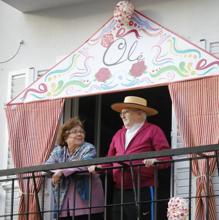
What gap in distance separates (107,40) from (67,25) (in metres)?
0.75

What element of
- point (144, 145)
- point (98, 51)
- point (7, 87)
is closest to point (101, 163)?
point (144, 145)

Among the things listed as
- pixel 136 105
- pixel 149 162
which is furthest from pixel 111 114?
pixel 149 162

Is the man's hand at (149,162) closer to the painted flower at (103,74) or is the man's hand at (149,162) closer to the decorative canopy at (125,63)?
the decorative canopy at (125,63)

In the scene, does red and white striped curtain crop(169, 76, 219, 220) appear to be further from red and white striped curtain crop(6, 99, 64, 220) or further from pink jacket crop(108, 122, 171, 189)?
red and white striped curtain crop(6, 99, 64, 220)

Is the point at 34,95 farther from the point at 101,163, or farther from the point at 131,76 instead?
the point at 101,163

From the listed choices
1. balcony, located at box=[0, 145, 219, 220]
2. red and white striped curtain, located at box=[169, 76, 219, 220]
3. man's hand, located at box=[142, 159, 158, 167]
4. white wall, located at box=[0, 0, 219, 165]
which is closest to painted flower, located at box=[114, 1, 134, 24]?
white wall, located at box=[0, 0, 219, 165]

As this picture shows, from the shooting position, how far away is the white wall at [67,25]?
9086 mm

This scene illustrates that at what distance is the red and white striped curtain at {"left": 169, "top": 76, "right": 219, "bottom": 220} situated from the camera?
8.31 metres

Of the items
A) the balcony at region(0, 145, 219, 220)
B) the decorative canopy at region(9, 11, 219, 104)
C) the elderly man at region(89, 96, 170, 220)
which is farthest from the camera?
the decorative canopy at region(9, 11, 219, 104)

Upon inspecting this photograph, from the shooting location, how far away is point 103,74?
30.6ft

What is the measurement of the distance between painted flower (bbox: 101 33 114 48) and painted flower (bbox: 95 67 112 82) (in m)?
0.27

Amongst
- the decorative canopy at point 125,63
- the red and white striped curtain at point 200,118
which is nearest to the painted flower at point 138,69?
the decorative canopy at point 125,63

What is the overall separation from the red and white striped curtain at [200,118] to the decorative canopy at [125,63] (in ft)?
0.40

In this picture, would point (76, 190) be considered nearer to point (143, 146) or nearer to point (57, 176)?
point (57, 176)
